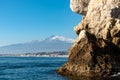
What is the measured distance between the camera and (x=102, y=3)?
61688 mm

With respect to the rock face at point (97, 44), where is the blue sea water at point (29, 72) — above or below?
below

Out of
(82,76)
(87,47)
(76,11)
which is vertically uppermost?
(76,11)

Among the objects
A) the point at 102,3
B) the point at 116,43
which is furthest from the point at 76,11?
the point at 116,43

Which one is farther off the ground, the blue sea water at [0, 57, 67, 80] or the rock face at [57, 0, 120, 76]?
the rock face at [57, 0, 120, 76]

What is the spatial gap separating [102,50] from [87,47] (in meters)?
2.12

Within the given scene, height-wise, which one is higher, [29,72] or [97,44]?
[97,44]

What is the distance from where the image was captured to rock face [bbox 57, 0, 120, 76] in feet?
185

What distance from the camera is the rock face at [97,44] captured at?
5641 cm

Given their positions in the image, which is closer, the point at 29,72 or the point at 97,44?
the point at 97,44

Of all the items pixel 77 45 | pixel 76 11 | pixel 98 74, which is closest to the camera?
pixel 98 74

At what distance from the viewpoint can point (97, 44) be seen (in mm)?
58062

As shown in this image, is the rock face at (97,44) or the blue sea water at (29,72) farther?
the blue sea water at (29,72)

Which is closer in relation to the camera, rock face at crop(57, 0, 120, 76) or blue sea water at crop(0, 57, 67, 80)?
rock face at crop(57, 0, 120, 76)

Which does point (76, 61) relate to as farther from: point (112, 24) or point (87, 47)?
point (112, 24)
